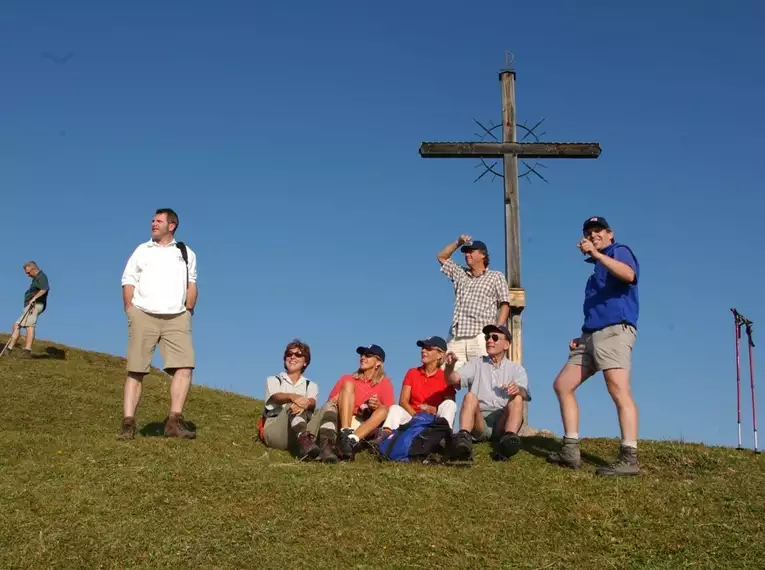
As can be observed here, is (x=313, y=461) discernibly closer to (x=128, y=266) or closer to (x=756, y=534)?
(x=128, y=266)

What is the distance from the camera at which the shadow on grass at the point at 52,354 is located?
18.5 metres

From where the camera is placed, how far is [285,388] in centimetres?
1023

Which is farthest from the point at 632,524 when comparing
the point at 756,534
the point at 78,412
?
the point at 78,412

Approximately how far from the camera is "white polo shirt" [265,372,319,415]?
1020 cm

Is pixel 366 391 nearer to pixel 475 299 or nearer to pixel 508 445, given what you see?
pixel 508 445

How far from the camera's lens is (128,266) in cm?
998

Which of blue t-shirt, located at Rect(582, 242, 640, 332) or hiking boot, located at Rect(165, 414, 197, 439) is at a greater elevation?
blue t-shirt, located at Rect(582, 242, 640, 332)

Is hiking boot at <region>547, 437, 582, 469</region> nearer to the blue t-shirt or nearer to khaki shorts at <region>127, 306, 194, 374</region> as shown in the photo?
the blue t-shirt

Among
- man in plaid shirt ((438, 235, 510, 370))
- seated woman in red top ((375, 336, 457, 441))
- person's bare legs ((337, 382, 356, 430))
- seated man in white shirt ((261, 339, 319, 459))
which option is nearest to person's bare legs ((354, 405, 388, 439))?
person's bare legs ((337, 382, 356, 430))

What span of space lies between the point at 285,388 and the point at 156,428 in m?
2.28

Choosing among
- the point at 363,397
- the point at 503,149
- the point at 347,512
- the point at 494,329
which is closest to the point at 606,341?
the point at 494,329

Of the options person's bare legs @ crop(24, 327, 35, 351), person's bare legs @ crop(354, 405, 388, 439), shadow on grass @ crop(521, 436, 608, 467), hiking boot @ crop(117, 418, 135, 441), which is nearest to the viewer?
person's bare legs @ crop(354, 405, 388, 439)

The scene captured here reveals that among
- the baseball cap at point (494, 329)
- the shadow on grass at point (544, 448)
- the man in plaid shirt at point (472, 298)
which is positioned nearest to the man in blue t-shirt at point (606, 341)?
the shadow on grass at point (544, 448)

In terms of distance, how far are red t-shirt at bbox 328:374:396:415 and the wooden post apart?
2.75 m
